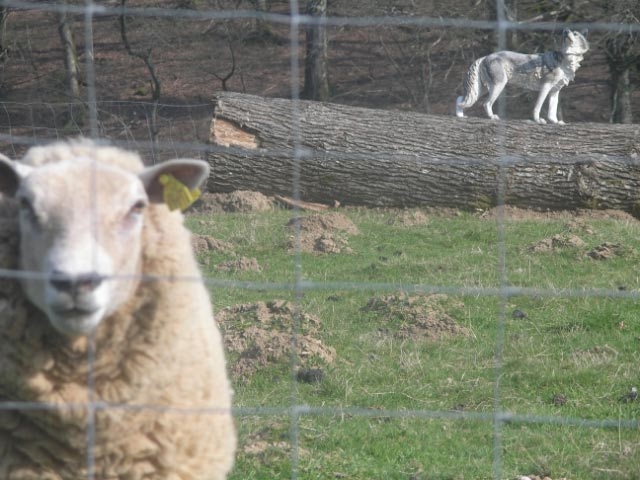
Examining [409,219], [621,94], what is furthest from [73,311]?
[621,94]

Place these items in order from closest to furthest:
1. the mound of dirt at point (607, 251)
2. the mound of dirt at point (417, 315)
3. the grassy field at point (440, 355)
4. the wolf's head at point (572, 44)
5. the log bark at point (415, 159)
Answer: the grassy field at point (440, 355) < the mound of dirt at point (417, 315) < the mound of dirt at point (607, 251) < the log bark at point (415, 159) < the wolf's head at point (572, 44)

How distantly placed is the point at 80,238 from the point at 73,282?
0.62 feet

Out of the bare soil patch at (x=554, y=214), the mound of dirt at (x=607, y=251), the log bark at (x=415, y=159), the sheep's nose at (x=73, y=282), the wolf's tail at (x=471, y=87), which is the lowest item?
the bare soil patch at (x=554, y=214)

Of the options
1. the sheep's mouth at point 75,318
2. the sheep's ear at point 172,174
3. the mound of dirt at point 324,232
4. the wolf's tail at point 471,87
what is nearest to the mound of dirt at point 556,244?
→ the mound of dirt at point 324,232

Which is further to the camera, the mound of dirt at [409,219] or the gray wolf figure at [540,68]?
the gray wolf figure at [540,68]

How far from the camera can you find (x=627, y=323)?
6492 millimetres

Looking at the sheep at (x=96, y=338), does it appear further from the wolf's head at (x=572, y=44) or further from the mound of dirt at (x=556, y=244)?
the wolf's head at (x=572, y=44)

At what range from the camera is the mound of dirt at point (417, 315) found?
20.9ft

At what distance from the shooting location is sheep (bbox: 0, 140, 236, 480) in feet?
9.79

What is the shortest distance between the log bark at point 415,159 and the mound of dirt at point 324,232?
4.07ft

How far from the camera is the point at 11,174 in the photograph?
3.13 meters

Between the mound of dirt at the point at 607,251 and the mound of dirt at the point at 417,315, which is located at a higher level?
the mound of dirt at the point at 607,251

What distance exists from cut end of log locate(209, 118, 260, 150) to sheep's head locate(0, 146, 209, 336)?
24.8 ft

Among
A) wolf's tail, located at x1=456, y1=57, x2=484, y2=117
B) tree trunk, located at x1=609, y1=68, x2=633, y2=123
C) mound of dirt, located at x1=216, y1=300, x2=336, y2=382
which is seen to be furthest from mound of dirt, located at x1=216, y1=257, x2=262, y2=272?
tree trunk, located at x1=609, y1=68, x2=633, y2=123
